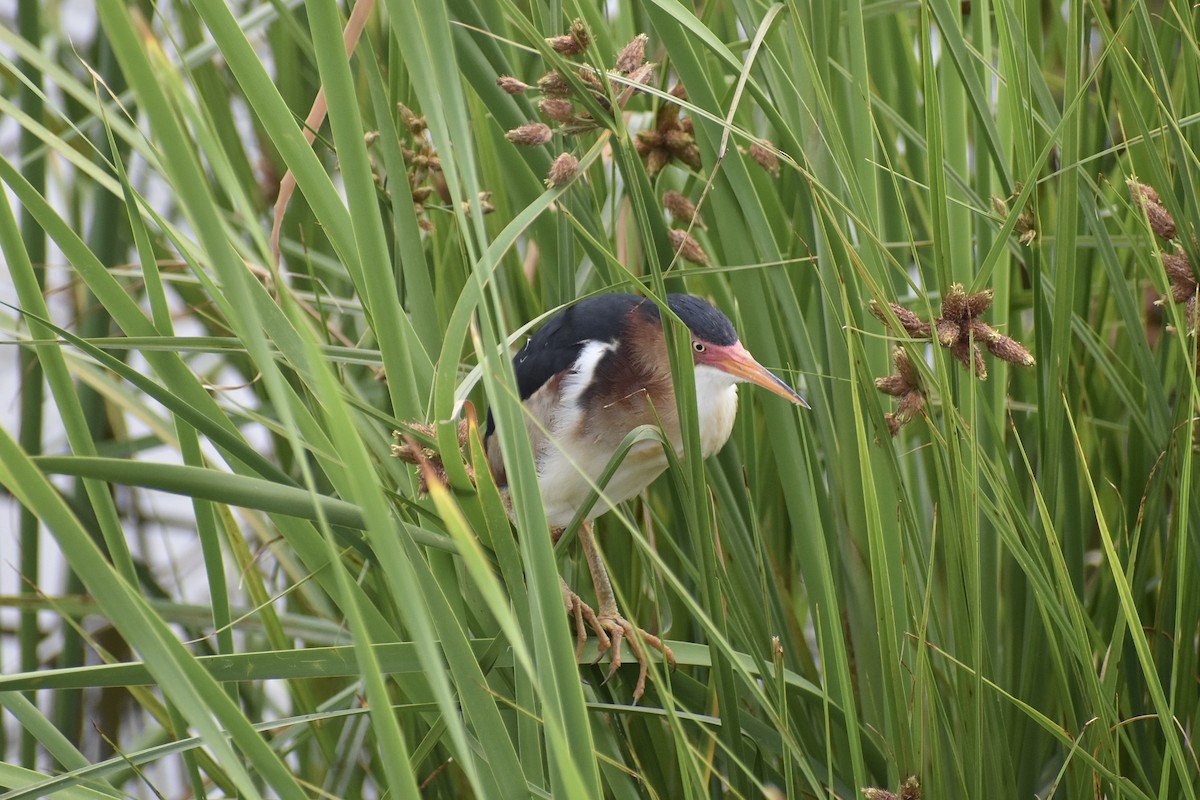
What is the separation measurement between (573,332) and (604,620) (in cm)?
39

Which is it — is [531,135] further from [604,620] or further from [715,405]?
[604,620]

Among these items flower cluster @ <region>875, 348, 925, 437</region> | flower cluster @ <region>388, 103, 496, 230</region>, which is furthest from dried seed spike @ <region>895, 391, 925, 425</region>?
flower cluster @ <region>388, 103, 496, 230</region>

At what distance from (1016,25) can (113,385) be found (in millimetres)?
1304

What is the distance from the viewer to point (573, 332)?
5.12ft

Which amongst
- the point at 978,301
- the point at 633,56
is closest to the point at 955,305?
the point at 978,301

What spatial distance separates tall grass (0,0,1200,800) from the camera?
0.69 metres

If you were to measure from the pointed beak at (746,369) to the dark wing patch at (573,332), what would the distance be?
0.18 m

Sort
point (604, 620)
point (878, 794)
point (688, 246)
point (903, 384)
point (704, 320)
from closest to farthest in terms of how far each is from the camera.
A: point (878, 794) → point (903, 384) → point (688, 246) → point (704, 320) → point (604, 620)

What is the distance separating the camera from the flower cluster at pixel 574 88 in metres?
0.89

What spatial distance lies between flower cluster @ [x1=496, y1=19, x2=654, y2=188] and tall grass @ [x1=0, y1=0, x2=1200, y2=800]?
1 cm

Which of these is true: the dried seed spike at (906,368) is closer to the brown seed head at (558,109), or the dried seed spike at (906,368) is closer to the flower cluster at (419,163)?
the brown seed head at (558,109)

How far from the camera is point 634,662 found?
1.32m

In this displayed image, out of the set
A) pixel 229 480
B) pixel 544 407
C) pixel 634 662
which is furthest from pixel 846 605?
pixel 229 480

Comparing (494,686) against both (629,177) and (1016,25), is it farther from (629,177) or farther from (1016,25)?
(1016,25)
